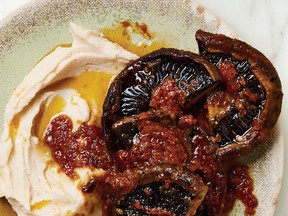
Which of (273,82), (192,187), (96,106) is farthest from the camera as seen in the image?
(96,106)

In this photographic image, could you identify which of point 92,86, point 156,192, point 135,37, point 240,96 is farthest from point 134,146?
point 135,37

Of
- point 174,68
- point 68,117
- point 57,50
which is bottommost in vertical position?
point 68,117

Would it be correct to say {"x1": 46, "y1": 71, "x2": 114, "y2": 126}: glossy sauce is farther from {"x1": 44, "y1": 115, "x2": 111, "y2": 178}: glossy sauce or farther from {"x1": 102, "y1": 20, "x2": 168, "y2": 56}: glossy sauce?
{"x1": 102, "y1": 20, "x2": 168, "y2": 56}: glossy sauce

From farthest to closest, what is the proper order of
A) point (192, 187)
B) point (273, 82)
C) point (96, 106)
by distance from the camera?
1. point (96, 106)
2. point (273, 82)
3. point (192, 187)

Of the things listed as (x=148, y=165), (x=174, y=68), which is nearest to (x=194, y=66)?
(x=174, y=68)

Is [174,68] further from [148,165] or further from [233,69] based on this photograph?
[148,165]

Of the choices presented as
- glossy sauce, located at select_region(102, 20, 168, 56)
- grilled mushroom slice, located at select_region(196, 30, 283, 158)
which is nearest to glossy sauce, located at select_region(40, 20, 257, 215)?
glossy sauce, located at select_region(102, 20, 168, 56)

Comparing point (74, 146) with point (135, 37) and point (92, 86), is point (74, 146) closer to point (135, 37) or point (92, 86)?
point (92, 86)
